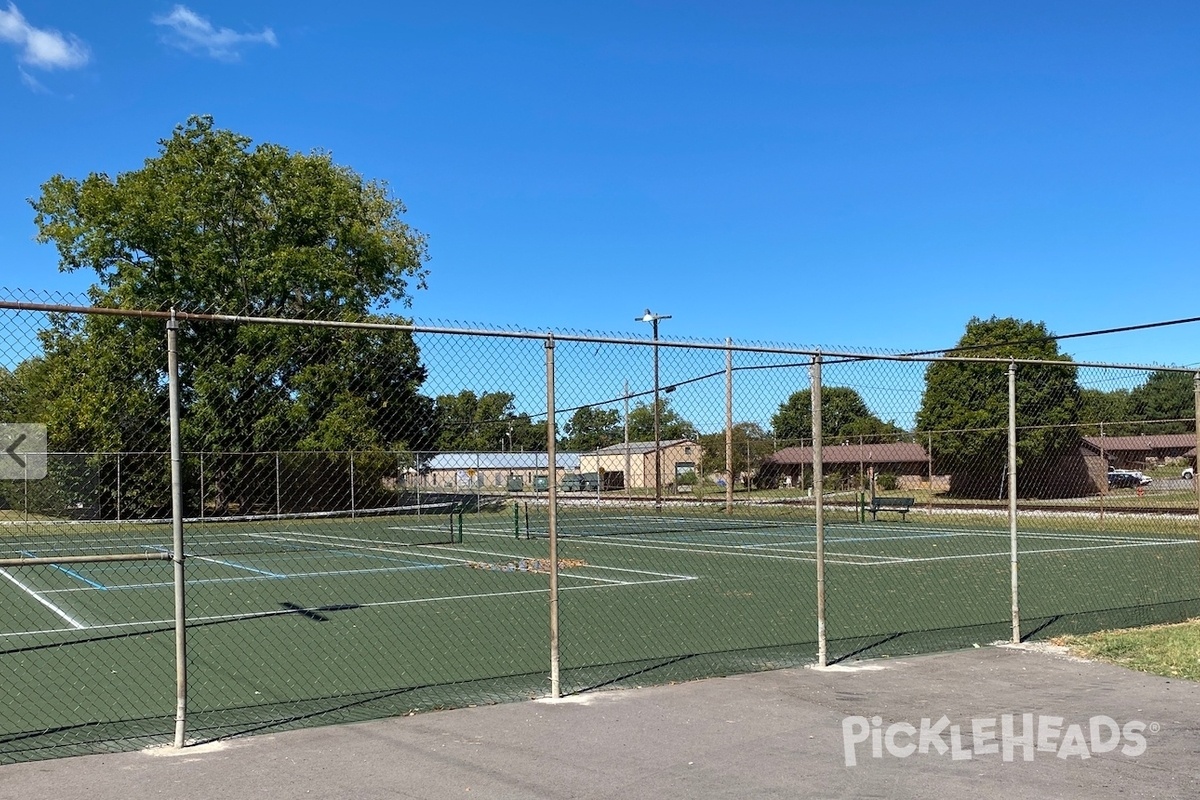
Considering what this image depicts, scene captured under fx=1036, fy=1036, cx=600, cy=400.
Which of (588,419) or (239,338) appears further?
(239,338)

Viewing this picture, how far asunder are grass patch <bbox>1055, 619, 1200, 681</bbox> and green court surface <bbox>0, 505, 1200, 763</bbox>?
75 centimetres

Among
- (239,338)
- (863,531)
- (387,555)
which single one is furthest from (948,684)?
(239,338)

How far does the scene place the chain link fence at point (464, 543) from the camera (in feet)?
26.6

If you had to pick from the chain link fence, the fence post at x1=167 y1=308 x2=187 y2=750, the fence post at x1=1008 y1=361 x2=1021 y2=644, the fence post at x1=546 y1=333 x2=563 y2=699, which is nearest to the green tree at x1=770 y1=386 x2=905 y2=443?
the chain link fence

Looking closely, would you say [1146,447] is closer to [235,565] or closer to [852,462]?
[852,462]

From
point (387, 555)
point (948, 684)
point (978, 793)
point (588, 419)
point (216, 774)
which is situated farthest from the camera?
point (387, 555)

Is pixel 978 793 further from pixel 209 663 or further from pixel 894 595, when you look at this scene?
pixel 894 595

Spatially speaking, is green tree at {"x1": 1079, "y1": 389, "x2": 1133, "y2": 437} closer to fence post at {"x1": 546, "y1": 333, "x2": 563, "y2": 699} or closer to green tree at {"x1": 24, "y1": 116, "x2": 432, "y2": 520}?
green tree at {"x1": 24, "y1": 116, "x2": 432, "y2": 520}

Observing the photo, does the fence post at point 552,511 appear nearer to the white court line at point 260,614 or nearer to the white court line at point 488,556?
the white court line at point 260,614

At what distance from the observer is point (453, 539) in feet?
85.8

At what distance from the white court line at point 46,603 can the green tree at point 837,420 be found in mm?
10748

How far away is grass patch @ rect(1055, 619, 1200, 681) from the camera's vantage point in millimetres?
8148

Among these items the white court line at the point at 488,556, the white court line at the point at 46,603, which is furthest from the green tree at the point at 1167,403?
the white court line at the point at 46,603

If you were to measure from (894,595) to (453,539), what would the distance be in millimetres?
14177
